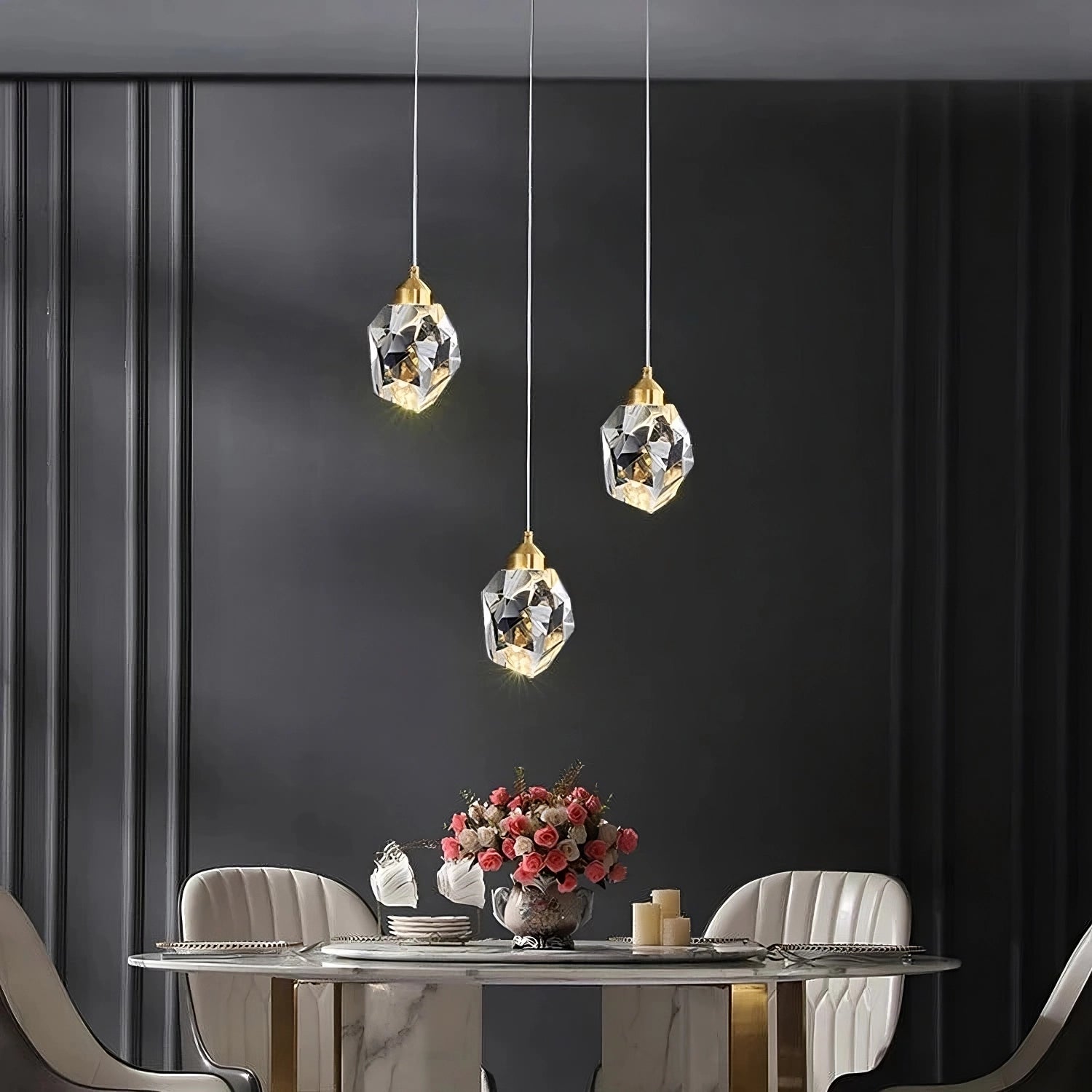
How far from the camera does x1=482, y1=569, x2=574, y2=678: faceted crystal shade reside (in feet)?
9.48

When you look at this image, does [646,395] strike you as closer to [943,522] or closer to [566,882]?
Result: [566,882]

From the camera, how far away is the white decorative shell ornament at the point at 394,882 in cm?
314

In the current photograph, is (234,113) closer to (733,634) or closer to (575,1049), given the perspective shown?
(733,634)

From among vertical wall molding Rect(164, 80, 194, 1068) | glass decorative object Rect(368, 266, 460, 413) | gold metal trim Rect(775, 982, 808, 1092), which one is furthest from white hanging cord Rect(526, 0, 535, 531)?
gold metal trim Rect(775, 982, 808, 1092)

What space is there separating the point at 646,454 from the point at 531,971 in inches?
36.0

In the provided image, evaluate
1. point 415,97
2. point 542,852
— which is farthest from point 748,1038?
point 415,97

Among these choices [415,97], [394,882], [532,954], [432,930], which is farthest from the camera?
[415,97]

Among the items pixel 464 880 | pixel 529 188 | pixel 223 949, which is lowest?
pixel 223 949

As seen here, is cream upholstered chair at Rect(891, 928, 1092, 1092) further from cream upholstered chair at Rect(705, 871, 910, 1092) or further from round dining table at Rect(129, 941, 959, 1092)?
cream upholstered chair at Rect(705, 871, 910, 1092)

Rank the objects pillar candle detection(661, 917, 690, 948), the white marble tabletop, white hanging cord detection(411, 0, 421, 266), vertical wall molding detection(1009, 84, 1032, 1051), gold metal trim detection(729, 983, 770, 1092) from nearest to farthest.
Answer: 1. the white marble tabletop
2. gold metal trim detection(729, 983, 770, 1092)
3. pillar candle detection(661, 917, 690, 948)
4. white hanging cord detection(411, 0, 421, 266)
5. vertical wall molding detection(1009, 84, 1032, 1051)

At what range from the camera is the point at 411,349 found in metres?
2.73

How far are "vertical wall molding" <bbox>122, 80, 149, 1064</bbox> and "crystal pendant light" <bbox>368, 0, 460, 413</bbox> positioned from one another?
61.4 inches

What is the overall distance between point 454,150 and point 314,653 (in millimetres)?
1397

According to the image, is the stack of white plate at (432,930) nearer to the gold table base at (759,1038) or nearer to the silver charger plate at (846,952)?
the gold table base at (759,1038)
